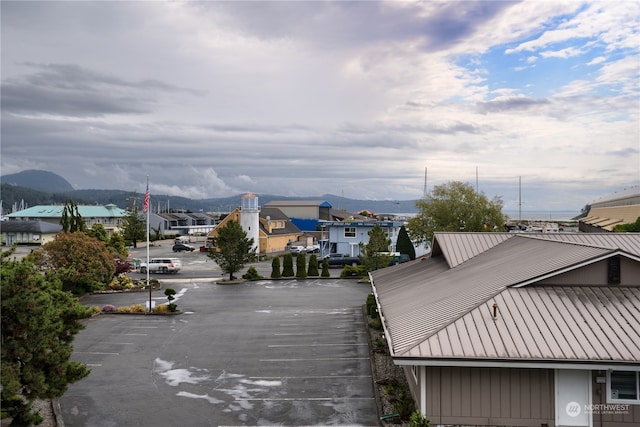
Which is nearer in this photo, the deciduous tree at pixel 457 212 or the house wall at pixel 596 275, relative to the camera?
the house wall at pixel 596 275

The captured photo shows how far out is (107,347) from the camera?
26.1m

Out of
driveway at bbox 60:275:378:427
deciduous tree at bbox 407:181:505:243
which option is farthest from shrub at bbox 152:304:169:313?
deciduous tree at bbox 407:181:505:243

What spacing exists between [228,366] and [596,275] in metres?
14.3

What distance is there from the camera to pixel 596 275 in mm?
16766

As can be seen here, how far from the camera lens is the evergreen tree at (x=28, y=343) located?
14000 mm

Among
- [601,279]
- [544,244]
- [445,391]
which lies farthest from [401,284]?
[445,391]

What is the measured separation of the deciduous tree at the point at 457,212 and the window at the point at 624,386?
153ft

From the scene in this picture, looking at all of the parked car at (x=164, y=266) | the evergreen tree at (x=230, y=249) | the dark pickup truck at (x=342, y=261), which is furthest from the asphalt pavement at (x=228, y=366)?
the dark pickup truck at (x=342, y=261)

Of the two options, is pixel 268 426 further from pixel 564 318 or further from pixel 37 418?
pixel 564 318

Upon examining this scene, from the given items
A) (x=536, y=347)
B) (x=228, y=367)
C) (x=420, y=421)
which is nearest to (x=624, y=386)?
(x=536, y=347)

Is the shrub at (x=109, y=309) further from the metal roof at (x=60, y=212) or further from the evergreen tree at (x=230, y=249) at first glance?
the metal roof at (x=60, y=212)

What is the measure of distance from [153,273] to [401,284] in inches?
1464

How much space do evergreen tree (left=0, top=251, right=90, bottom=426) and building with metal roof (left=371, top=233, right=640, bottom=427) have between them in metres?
9.20

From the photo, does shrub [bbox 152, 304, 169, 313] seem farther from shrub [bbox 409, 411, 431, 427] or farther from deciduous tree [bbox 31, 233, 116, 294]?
shrub [bbox 409, 411, 431, 427]
